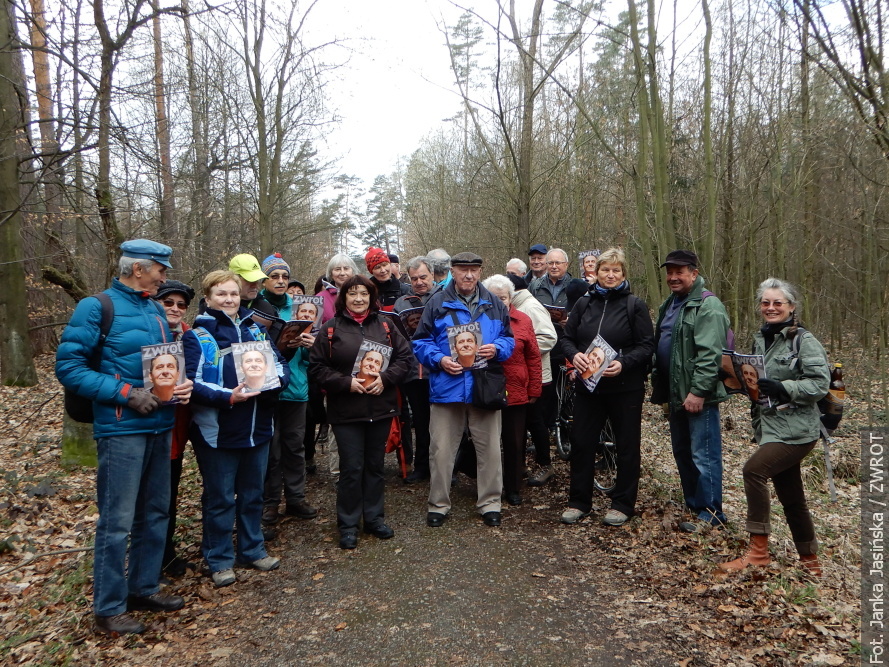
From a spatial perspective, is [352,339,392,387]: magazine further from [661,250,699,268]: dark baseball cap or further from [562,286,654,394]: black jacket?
[661,250,699,268]: dark baseball cap

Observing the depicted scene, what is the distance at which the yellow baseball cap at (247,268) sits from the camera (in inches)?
192

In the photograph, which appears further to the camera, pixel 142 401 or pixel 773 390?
pixel 773 390

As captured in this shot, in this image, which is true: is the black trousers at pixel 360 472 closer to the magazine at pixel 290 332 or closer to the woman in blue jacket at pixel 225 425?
the woman in blue jacket at pixel 225 425

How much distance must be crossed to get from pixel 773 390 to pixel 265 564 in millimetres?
3718

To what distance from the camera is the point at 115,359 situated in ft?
11.6

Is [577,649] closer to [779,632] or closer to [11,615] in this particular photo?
[779,632]

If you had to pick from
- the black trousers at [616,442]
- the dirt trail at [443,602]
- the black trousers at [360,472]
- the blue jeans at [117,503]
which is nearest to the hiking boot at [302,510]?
the dirt trail at [443,602]

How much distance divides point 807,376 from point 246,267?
13.6ft

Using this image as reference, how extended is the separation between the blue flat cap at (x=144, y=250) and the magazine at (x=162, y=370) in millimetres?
500

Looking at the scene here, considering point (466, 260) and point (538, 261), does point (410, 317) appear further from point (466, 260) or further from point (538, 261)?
point (538, 261)

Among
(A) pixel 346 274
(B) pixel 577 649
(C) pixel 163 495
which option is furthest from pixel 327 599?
(A) pixel 346 274

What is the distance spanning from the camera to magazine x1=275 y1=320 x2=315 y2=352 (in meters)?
5.00

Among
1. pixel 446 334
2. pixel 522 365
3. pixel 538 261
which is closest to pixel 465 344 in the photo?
pixel 446 334

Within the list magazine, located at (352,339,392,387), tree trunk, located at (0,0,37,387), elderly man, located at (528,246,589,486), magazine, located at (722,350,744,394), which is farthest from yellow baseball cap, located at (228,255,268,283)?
tree trunk, located at (0,0,37,387)
